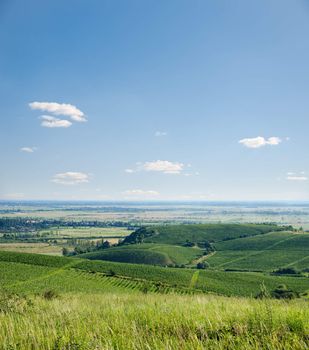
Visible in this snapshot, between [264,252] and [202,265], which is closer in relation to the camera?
[202,265]

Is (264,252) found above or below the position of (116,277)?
below

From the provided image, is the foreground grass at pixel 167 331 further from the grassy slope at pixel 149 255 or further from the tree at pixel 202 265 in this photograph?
the grassy slope at pixel 149 255

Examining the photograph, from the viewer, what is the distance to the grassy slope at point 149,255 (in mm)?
157137

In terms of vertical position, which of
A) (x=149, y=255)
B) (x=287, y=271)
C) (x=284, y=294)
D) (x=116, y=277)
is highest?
(x=284, y=294)

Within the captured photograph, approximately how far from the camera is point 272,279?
109 m

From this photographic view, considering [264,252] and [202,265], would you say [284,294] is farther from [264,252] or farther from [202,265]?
[264,252]

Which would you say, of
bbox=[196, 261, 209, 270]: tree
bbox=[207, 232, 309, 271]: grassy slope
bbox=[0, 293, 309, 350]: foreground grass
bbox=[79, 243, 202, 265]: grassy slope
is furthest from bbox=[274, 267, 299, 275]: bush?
bbox=[0, 293, 309, 350]: foreground grass

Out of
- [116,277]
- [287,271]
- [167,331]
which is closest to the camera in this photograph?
[167,331]

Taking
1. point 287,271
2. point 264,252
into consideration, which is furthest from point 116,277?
point 264,252

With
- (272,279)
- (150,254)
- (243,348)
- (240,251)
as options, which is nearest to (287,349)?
(243,348)

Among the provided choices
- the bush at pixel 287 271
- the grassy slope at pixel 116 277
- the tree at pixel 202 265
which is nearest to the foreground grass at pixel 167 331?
the grassy slope at pixel 116 277

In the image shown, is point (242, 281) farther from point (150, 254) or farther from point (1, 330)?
point (1, 330)

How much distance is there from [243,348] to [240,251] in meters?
177

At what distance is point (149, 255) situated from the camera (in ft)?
531
